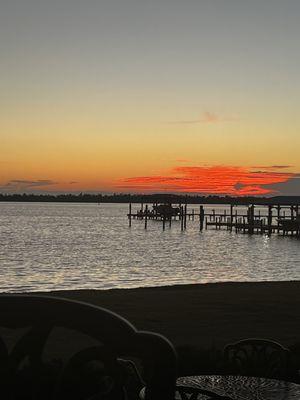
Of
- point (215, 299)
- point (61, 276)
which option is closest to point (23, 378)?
point (215, 299)

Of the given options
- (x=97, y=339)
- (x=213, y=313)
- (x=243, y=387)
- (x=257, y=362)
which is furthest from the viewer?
(x=213, y=313)

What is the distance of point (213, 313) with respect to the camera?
1151cm

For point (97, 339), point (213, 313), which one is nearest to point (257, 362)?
point (97, 339)

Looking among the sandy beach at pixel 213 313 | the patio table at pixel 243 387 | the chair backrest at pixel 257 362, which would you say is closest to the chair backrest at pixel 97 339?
the patio table at pixel 243 387

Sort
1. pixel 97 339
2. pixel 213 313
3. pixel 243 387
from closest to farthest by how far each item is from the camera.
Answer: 1. pixel 97 339
2. pixel 243 387
3. pixel 213 313

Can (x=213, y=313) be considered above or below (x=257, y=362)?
below

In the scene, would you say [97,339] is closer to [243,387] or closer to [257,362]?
[243,387]

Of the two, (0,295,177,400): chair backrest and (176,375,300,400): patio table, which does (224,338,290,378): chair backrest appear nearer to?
(176,375,300,400): patio table

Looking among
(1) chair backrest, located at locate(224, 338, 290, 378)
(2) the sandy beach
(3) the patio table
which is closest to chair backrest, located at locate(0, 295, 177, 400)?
(3) the patio table

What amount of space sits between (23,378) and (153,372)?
1.76 ft

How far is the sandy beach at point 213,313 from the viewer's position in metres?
9.34

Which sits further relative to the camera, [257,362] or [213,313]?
[213,313]

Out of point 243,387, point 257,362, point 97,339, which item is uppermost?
point 97,339

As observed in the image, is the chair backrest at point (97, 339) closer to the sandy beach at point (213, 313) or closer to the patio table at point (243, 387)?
the patio table at point (243, 387)
